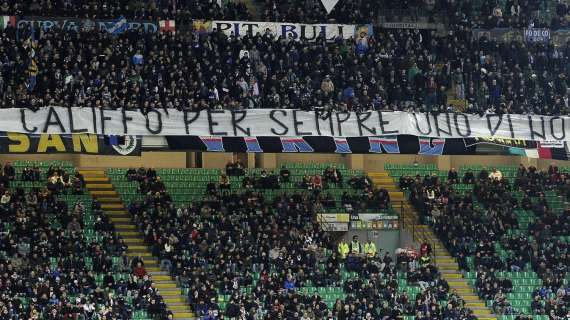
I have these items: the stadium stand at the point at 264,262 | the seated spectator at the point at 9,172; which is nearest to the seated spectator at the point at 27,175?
the seated spectator at the point at 9,172

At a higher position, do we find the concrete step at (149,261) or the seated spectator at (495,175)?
the seated spectator at (495,175)

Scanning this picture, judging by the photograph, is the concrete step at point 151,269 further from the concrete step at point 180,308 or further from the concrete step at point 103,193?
the concrete step at point 103,193

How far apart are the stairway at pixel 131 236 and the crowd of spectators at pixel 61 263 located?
98 cm

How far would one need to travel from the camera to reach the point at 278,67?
42.8 metres

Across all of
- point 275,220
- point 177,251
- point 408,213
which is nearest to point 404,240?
point 408,213

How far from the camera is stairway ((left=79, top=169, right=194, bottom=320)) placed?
38438mm

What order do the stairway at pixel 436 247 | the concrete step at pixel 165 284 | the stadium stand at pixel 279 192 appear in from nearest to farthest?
the stadium stand at pixel 279 192, the concrete step at pixel 165 284, the stairway at pixel 436 247

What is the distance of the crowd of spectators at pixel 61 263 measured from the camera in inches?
1419

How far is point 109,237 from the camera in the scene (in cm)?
3903

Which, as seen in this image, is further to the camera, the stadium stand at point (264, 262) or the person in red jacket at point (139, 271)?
the person in red jacket at point (139, 271)

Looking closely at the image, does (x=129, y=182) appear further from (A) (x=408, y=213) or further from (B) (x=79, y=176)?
(A) (x=408, y=213)

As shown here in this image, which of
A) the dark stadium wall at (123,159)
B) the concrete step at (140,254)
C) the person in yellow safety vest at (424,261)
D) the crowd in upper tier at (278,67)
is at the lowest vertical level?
the person in yellow safety vest at (424,261)

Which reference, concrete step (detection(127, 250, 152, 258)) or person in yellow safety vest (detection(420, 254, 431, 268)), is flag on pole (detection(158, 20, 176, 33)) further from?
person in yellow safety vest (detection(420, 254, 431, 268))

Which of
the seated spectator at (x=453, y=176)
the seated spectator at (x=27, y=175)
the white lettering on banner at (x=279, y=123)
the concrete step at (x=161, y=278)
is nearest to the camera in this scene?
the white lettering on banner at (x=279, y=123)
